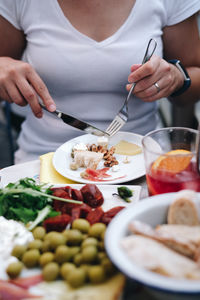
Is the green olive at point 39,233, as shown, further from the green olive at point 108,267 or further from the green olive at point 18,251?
the green olive at point 108,267

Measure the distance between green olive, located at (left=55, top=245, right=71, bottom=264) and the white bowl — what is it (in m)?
0.09

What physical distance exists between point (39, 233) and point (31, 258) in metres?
0.08

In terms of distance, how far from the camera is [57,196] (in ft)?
2.74

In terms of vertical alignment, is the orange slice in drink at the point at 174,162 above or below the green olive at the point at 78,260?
above

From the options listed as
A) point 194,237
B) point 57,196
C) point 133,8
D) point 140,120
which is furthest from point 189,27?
point 194,237

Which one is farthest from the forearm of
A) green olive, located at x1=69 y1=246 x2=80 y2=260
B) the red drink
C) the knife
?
green olive, located at x1=69 y1=246 x2=80 y2=260

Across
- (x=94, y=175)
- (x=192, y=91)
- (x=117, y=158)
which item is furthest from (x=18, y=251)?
(x=192, y=91)

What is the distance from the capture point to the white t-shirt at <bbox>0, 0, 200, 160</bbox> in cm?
122

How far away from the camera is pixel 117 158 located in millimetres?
1102

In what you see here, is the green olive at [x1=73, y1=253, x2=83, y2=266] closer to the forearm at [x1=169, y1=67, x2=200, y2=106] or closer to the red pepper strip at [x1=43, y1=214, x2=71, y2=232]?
the red pepper strip at [x1=43, y1=214, x2=71, y2=232]

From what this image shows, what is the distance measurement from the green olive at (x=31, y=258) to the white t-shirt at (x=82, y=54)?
0.68 meters

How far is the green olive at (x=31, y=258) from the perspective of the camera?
638 mm

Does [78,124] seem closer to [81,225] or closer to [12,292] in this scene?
[81,225]

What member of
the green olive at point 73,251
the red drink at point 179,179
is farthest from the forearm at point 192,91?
the green olive at point 73,251
